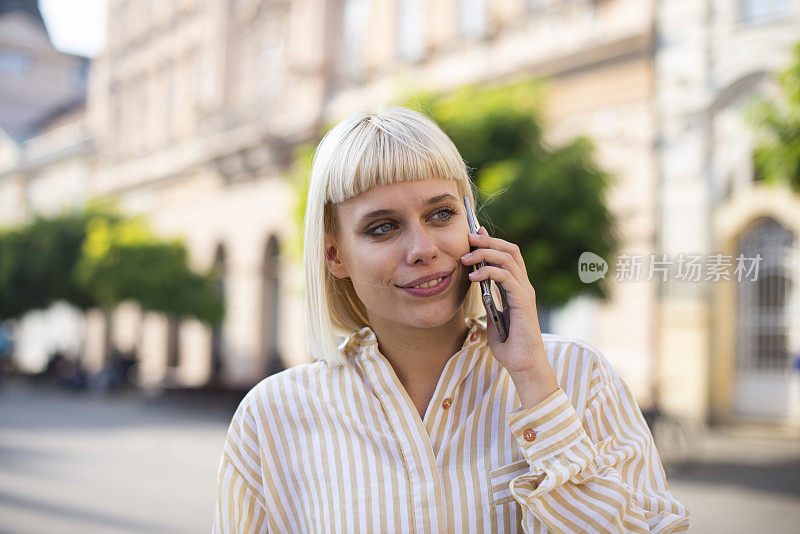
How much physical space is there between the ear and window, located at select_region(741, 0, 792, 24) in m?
13.0

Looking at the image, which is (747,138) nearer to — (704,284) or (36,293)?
(704,284)

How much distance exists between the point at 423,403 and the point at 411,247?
36 centimetres

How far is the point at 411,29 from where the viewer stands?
1919 centimetres

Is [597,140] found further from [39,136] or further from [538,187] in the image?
[39,136]

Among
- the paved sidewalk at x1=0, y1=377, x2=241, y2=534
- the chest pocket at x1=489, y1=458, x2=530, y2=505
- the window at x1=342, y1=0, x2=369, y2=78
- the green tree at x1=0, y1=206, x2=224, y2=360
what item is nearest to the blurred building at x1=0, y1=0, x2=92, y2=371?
the green tree at x1=0, y1=206, x2=224, y2=360

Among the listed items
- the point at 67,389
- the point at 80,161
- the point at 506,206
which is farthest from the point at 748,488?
the point at 80,161

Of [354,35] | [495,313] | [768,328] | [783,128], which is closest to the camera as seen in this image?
[495,313]

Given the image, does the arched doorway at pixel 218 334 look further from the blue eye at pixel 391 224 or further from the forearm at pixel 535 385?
the forearm at pixel 535 385

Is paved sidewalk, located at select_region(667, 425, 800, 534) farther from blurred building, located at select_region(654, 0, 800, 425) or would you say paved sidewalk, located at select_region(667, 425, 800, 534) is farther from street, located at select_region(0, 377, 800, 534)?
blurred building, located at select_region(654, 0, 800, 425)

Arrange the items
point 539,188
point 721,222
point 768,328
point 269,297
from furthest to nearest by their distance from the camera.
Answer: point 269,297
point 721,222
point 768,328
point 539,188

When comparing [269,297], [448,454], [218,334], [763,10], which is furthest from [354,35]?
[448,454]

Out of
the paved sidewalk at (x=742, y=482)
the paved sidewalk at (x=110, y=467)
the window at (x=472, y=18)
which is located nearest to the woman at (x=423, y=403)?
the paved sidewalk at (x=110, y=467)

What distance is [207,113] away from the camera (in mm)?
25344

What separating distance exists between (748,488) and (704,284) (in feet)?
17.1
